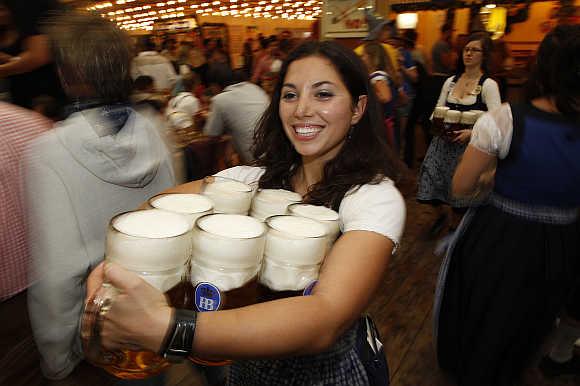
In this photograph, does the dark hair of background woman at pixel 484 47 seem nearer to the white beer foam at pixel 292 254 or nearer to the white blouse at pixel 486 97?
the white blouse at pixel 486 97

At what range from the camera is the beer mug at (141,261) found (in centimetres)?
59

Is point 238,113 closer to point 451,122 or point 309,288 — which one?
point 451,122

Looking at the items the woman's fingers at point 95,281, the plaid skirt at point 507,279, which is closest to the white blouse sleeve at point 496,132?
the plaid skirt at point 507,279

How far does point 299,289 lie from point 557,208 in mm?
1380

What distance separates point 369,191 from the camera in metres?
0.90

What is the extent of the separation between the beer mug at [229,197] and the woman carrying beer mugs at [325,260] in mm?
150

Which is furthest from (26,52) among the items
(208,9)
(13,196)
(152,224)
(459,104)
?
(208,9)

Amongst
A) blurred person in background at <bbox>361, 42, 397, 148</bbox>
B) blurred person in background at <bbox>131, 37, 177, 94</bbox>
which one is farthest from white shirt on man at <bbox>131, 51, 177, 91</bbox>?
blurred person in background at <bbox>361, 42, 397, 148</bbox>

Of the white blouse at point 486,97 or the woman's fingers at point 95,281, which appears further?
the white blouse at point 486,97

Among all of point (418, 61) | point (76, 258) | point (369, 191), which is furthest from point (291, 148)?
point (418, 61)

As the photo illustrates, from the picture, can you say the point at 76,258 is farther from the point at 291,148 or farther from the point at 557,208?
the point at 557,208

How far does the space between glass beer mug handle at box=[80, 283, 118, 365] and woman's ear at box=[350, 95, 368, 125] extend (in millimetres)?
779

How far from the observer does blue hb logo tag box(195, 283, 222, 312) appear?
64cm

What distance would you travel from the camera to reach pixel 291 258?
68 centimetres
